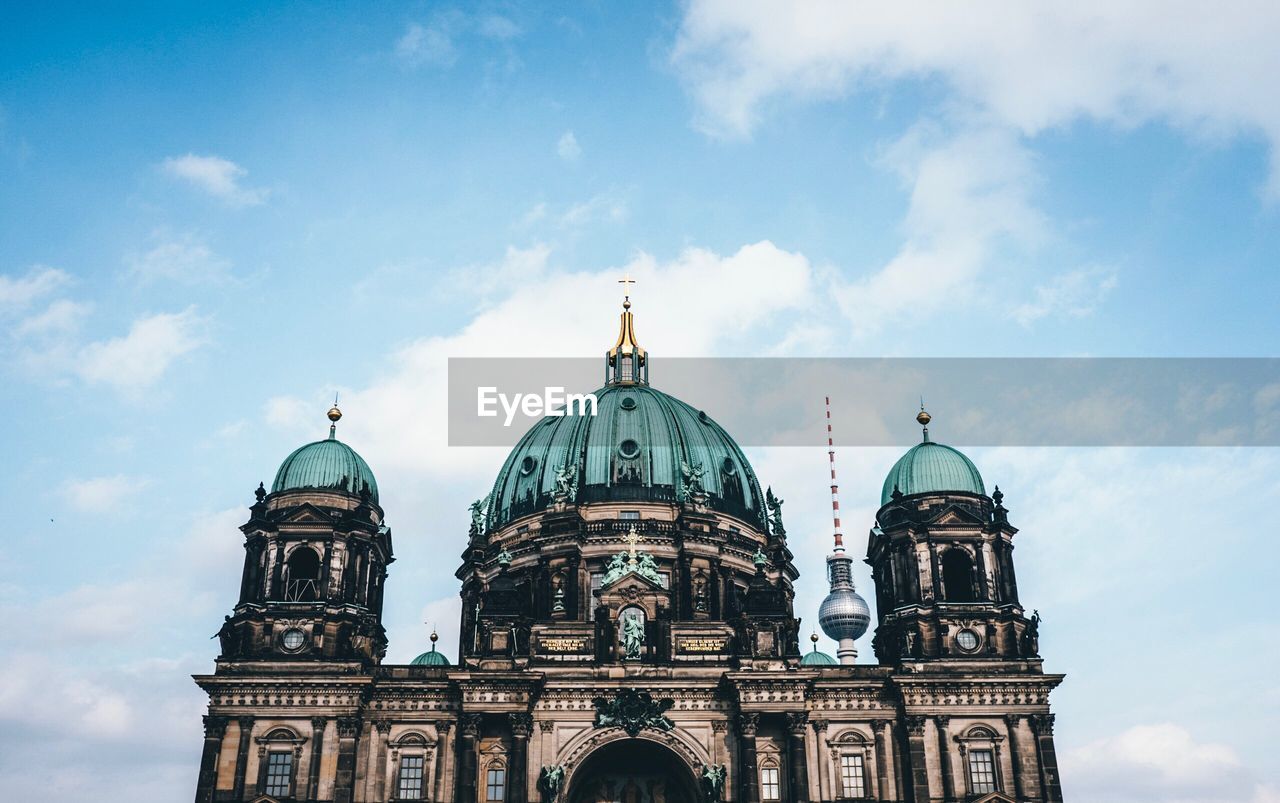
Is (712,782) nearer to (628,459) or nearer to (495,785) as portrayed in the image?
(495,785)

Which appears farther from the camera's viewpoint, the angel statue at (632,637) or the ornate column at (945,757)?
the angel statue at (632,637)

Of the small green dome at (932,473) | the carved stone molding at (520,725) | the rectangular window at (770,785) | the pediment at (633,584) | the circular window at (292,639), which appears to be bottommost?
the rectangular window at (770,785)

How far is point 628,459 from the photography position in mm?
72875

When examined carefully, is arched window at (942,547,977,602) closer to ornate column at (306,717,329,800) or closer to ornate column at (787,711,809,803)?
ornate column at (787,711,809,803)

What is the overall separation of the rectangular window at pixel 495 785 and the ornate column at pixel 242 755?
11135 mm

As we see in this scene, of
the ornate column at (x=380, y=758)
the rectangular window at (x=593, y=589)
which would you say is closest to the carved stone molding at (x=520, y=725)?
the ornate column at (x=380, y=758)

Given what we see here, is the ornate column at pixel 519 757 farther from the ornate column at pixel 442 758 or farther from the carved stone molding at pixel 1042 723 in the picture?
the carved stone molding at pixel 1042 723

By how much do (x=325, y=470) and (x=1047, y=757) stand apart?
3854 cm

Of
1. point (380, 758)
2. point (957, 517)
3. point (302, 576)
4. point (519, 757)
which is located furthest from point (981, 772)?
point (302, 576)

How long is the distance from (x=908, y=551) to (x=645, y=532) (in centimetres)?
1497

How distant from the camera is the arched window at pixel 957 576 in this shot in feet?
Answer: 204

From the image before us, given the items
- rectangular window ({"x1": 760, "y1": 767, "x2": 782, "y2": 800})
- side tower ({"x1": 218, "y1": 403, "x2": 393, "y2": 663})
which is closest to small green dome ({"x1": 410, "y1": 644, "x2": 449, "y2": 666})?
side tower ({"x1": 218, "y1": 403, "x2": 393, "y2": 663})

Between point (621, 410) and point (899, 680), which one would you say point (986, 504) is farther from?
point (621, 410)

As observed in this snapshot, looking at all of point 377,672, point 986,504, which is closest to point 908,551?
point 986,504
